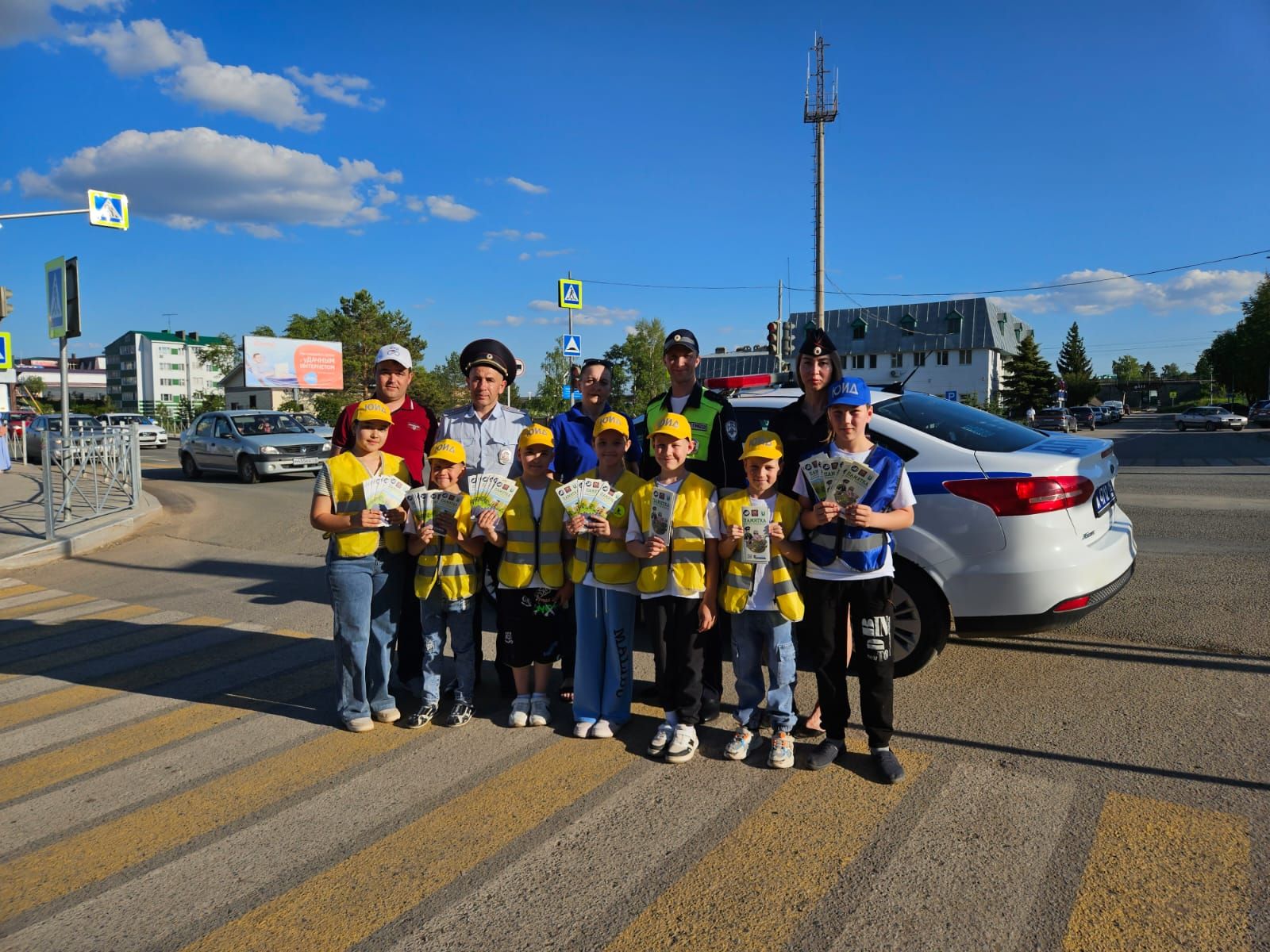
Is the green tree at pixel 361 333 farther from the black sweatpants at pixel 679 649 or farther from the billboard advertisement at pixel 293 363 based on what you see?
the black sweatpants at pixel 679 649

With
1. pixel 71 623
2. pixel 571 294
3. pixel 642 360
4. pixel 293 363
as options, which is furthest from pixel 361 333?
pixel 71 623

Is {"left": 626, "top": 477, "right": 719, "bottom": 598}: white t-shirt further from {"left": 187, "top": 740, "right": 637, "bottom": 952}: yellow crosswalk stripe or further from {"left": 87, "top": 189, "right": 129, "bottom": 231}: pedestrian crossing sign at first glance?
{"left": 87, "top": 189, "right": 129, "bottom": 231}: pedestrian crossing sign

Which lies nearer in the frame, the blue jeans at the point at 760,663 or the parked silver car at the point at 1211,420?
the blue jeans at the point at 760,663

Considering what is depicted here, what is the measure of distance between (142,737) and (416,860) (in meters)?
2.24

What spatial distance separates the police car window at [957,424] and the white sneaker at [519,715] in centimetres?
267

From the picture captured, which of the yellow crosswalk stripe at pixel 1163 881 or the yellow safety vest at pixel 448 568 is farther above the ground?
the yellow safety vest at pixel 448 568

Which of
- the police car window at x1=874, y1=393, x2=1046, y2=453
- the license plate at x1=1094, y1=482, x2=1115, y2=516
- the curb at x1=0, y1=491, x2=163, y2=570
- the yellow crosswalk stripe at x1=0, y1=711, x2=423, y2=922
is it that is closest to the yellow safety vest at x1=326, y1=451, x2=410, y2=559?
the yellow crosswalk stripe at x1=0, y1=711, x2=423, y2=922

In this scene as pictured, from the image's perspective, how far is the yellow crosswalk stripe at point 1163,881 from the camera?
252cm

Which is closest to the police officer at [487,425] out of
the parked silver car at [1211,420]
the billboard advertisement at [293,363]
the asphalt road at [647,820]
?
the asphalt road at [647,820]

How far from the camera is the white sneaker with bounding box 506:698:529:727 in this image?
4.39 meters

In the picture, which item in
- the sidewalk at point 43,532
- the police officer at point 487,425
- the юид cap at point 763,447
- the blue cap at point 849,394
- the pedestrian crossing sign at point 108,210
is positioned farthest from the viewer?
the pedestrian crossing sign at point 108,210

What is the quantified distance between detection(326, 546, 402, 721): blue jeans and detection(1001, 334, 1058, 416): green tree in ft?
237

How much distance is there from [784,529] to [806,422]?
2.13 ft

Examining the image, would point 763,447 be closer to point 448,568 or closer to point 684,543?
point 684,543
